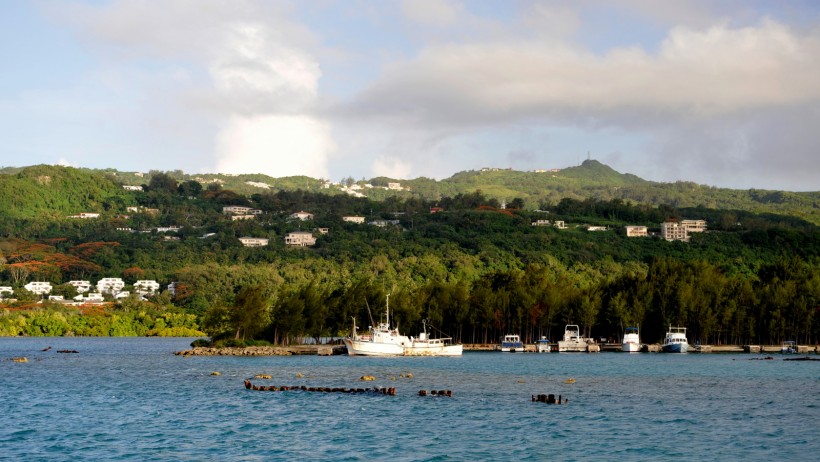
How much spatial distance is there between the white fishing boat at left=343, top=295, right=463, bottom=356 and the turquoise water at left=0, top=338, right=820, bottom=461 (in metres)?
28.6

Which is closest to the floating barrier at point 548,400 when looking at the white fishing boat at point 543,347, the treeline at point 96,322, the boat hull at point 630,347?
the boat hull at point 630,347

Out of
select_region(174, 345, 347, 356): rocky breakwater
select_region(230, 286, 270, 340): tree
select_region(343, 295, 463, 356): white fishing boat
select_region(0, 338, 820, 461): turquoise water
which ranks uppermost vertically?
select_region(230, 286, 270, 340): tree

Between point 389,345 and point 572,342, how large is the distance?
30.8 meters

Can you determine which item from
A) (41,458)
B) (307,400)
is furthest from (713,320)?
(41,458)

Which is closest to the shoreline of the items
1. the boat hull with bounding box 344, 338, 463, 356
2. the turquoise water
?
the boat hull with bounding box 344, 338, 463, 356

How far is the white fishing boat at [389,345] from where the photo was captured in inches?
4705

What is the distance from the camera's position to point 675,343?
133625 millimetres

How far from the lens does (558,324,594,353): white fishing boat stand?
137 metres

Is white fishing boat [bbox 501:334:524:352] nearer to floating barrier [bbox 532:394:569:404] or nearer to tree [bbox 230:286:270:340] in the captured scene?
tree [bbox 230:286:270:340]

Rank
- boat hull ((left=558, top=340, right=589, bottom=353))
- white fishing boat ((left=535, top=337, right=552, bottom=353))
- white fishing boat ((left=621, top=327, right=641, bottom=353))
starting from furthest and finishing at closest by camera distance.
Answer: white fishing boat ((left=535, top=337, right=552, bottom=353)) < boat hull ((left=558, top=340, right=589, bottom=353)) < white fishing boat ((left=621, top=327, right=641, bottom=353))

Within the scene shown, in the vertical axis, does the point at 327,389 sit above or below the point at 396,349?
below

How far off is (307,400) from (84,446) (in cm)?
1993

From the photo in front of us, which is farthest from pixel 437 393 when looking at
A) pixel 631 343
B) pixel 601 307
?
pixel 601 307

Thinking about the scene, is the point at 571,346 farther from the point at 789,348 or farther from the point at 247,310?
the point at 247,310
